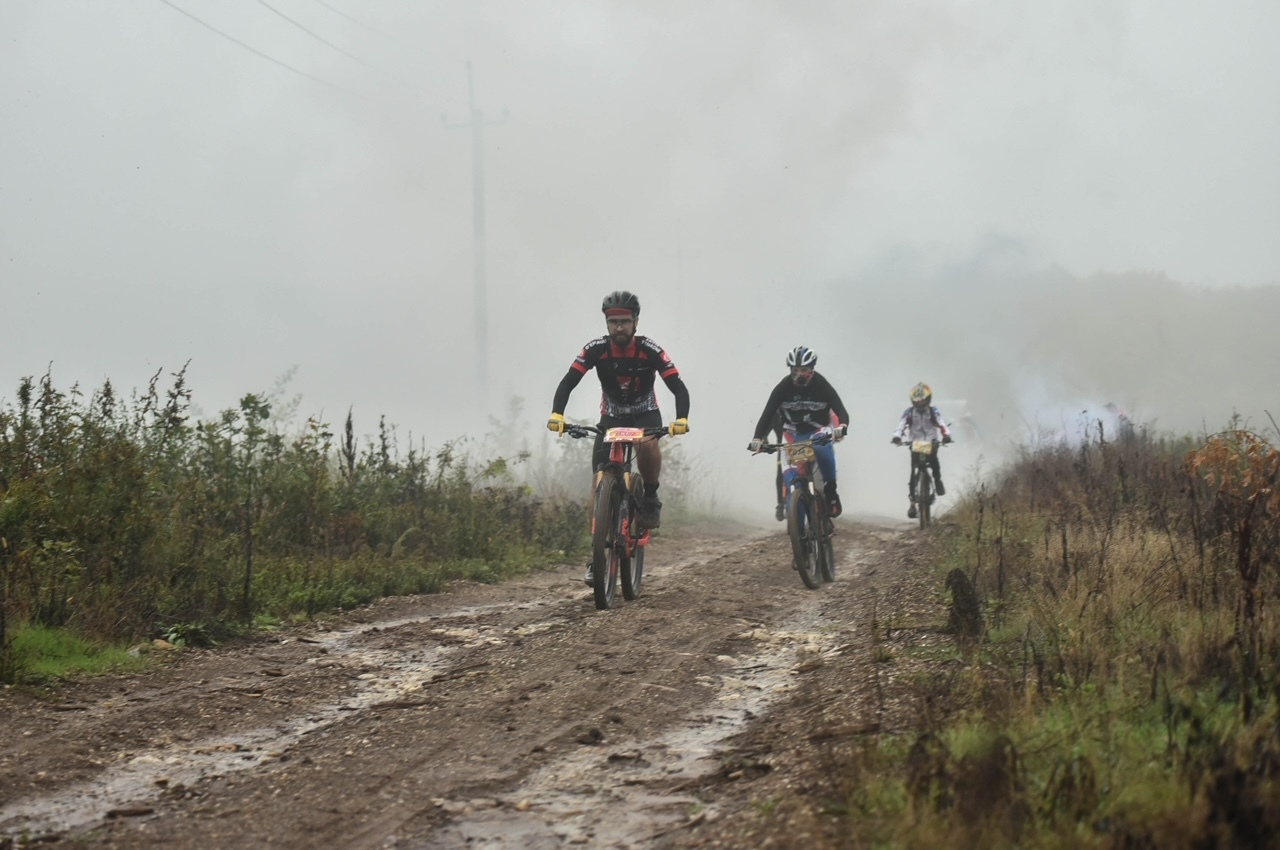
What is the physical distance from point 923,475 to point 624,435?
8458mm

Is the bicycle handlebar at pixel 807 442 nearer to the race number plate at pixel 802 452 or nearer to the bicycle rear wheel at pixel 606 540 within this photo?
the race number plate at pixel 802 452

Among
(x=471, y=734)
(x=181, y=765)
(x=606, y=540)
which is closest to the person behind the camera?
(x=181, y=765)

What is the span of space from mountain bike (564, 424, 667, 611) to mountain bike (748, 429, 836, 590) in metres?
1.59

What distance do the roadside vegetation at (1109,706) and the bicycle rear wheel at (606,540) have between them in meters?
2.66

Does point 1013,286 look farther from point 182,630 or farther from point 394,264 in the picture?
point 182,630

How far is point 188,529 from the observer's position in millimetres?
9047

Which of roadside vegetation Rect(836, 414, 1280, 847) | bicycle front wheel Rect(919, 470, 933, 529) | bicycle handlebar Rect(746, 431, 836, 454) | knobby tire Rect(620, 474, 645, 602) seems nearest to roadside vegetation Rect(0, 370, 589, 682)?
knobby tire Rect(620, 474, 645, 602)

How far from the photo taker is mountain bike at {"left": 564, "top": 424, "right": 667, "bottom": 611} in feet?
30.6

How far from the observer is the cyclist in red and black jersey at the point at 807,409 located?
12703 mm

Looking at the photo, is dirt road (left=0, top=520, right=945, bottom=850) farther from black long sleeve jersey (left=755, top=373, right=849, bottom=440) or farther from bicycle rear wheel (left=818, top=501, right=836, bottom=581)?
black long sleeve jersey (left=755, top=373, right=849, bottom=440)

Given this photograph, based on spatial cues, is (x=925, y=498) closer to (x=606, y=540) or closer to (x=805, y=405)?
(x=805, y=405)

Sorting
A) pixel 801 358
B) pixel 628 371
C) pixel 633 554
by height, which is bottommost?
pixel 633 554

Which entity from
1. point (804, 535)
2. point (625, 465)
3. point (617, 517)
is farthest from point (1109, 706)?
point (804, 535)

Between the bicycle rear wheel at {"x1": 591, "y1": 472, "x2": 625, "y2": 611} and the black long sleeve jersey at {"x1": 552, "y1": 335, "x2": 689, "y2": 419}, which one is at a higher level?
the black long sleeve jersey at {"x1": 552, "y1": 335, "x2": 689, "y2": 419}
